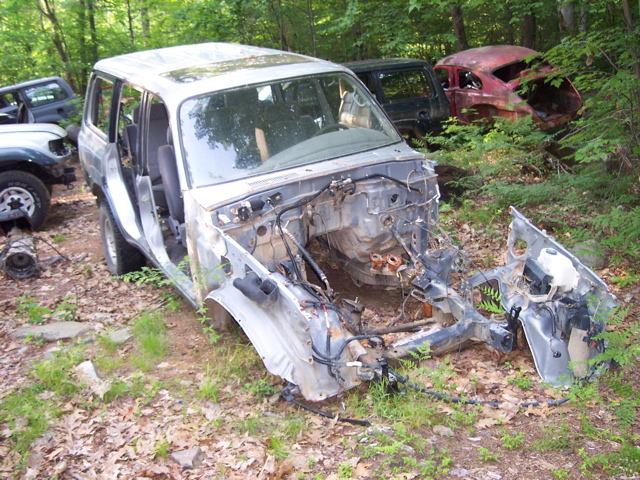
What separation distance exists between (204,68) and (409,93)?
5.25 m

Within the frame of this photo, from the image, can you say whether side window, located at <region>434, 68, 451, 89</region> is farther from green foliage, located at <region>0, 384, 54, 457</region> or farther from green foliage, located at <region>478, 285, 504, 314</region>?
green foliage, located at <region>0, 384, 54, 457</region>

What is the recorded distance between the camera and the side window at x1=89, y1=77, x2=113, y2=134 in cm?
648

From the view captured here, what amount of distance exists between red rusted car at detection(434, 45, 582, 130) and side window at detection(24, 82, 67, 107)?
8.51 m

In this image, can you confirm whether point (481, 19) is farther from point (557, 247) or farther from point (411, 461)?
point (411, 461)

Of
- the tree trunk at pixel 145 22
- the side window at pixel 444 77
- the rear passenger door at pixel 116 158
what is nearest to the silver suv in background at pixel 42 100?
the tree trunk at pixel 145 22

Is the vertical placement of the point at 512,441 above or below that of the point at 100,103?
below

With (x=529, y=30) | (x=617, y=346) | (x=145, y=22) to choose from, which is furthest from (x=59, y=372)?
(x=145, y=22)

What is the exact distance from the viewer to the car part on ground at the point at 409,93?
378 inches

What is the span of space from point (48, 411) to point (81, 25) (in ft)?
44.6

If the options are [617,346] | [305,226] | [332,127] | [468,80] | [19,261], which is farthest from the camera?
[468,80]

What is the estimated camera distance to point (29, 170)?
27.6ft

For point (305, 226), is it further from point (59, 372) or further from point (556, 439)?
point (556, 439)

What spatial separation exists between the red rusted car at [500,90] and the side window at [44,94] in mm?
8509

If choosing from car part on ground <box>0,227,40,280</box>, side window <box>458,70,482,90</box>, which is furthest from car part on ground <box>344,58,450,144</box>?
car part on ground <box>0,227,40,280</box>
